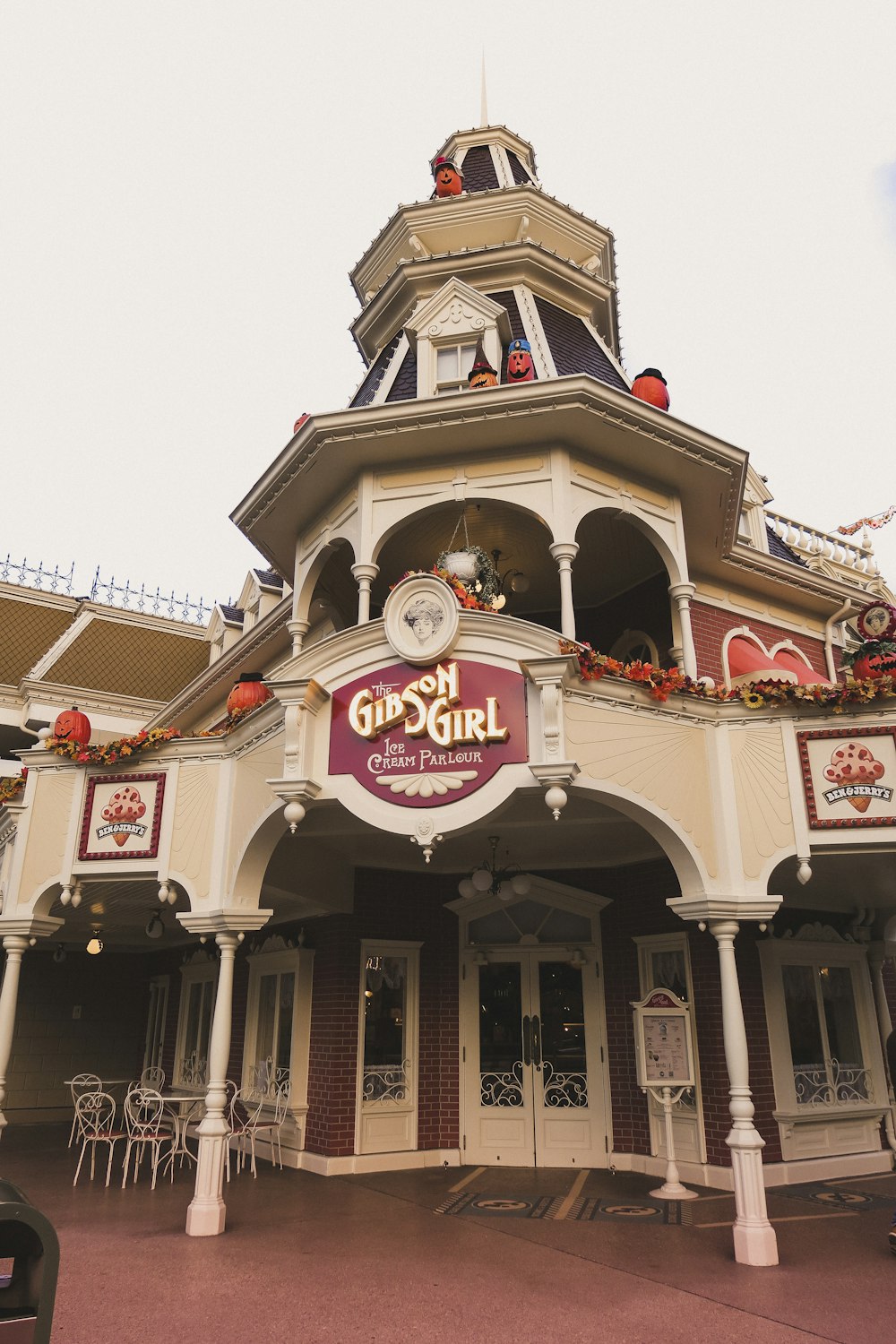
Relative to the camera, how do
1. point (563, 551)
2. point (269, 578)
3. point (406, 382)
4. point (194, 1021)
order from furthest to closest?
1. point (269, 578)
2. point (194, 1021)
3. point (406, 382)
4. point (563, 551)

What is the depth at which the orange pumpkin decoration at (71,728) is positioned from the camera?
11047mm

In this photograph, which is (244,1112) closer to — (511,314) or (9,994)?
(9,994)

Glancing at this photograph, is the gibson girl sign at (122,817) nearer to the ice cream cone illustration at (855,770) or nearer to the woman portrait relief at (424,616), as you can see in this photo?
the woman portrait relief at (424,616)

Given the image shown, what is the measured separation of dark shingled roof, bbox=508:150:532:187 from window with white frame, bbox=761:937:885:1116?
45.6 feet

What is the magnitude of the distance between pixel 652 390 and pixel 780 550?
554 centimetres

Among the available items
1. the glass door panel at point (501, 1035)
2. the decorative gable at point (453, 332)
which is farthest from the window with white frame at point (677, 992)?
the decorative gable at point (453, 332)

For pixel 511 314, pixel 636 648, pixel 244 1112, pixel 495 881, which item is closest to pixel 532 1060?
pixel 495 881

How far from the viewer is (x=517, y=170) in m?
17.0

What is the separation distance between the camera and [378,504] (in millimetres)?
11148

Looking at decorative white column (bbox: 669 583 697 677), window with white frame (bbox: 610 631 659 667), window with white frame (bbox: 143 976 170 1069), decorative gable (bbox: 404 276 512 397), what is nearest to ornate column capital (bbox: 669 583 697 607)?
decorative white column (bbox: 669 583 697 677)

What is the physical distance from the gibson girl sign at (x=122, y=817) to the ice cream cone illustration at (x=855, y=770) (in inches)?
290

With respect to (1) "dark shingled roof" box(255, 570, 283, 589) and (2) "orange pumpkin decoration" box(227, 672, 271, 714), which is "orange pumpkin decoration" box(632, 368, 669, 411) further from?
(1) "dark shingled roof" box(255, 570, 283, 589)

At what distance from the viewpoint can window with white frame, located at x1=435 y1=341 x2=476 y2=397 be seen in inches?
492

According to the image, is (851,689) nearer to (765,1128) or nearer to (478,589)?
(478,589)
